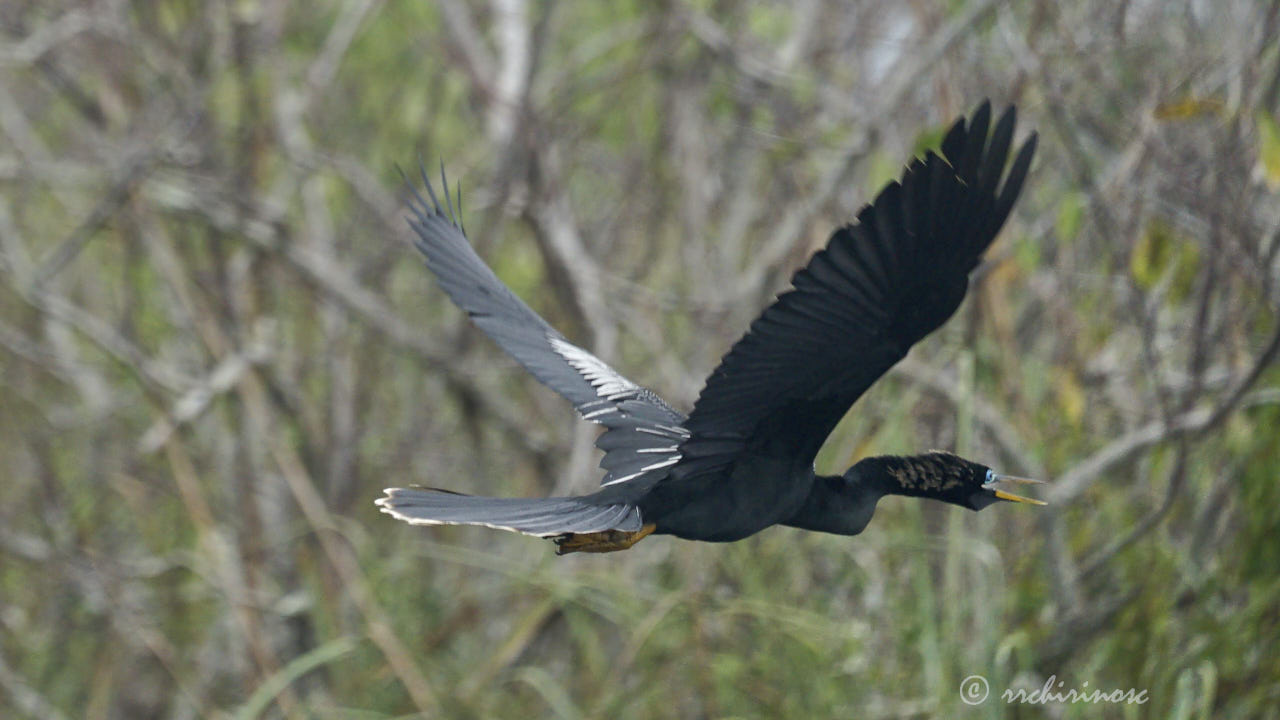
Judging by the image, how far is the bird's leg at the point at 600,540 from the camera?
3047 millimetres

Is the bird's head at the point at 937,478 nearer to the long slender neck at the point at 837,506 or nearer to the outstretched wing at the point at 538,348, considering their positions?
the long slender neck at the point at 837,506

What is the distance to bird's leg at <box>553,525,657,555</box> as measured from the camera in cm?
305

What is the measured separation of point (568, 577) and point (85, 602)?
3.36 metres

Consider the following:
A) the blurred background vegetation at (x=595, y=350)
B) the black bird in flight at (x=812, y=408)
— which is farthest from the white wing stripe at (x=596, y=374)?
the blurred background vegetation at (x=595, y=350)

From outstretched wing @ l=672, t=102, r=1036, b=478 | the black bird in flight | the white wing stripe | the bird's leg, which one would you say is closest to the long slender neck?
the black bird in flight

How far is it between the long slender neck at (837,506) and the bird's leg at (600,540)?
296 millimetres

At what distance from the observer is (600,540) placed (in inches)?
123

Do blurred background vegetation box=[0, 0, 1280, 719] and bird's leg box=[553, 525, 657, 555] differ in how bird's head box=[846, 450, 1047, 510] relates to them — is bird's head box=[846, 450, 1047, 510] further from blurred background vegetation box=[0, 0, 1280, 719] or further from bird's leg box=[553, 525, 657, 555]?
blurred background vegetation box=[0, 0, 1280, 719]

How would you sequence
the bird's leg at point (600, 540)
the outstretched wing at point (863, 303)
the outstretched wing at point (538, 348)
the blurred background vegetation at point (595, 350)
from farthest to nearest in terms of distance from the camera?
the blurred background vegetation at point (595, 350), the outstretched wing at point (538, 348), the bird's leg at point (600, 540), the outstretched wing at point (863, 303)

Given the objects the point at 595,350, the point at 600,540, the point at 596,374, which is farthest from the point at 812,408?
the point at 595,350

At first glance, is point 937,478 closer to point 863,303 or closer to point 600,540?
point 863,303

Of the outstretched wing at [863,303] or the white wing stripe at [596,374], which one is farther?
the white wing stripe at [596,374]

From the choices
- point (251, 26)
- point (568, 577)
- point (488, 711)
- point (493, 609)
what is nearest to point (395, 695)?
point (488, 711)

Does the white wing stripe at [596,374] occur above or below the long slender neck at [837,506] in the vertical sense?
above
